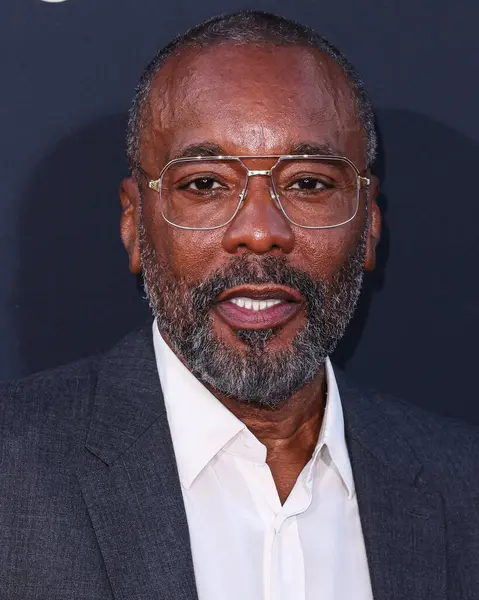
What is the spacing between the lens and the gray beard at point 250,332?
192 cm

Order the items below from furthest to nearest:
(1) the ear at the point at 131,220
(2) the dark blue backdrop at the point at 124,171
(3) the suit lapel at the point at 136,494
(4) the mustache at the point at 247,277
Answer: (2) the dark blue backdrop at the point at 124,171, (1) the ear at the point at 131,220, (4) the mustache at the point at 247,277, (3) the suit lapel at the point at 136,494

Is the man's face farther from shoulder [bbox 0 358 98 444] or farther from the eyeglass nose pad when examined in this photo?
shoulder [bbox 0 358 98 444]

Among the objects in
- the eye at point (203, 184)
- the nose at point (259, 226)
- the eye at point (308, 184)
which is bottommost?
the nose at point (259, 226)

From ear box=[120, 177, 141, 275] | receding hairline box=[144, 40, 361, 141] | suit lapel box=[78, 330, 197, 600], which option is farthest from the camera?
ear box=[120, 177, 141, 275]

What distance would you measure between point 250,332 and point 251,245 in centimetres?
18

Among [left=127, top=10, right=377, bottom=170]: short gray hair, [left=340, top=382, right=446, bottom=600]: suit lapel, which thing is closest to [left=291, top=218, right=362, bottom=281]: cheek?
[left=127, top=10, right=377, bottom=170]: short gray hair

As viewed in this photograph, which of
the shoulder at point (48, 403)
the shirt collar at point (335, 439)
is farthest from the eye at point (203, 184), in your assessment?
the shirt collar at point (335, 439)

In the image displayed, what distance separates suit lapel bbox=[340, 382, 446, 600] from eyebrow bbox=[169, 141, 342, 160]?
2.15 feet

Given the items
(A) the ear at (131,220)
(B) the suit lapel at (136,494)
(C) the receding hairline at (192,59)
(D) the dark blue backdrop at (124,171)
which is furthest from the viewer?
(D) the dark blue backdrop at (124,171)

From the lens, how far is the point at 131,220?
224cm

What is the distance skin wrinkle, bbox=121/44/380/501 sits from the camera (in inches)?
75.5

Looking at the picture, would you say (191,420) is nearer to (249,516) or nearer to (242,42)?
(249,516)

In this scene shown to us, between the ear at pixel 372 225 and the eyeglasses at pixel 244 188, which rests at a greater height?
the eyeglasses at pixel 244 188

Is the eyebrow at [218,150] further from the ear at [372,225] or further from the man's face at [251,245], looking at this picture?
the ear at [372,225]
